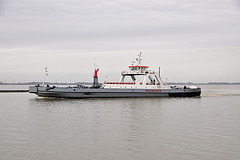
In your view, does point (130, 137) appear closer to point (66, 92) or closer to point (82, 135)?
point (82, 135)

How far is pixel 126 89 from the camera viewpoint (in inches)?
2281

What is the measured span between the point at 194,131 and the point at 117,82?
3724 cm

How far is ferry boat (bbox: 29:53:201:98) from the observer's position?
56000 mm

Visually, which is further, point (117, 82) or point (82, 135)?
point (117, 82)

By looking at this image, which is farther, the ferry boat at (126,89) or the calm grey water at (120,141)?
the ferry boat at (126,89)

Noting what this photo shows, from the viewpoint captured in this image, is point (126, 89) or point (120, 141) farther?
point (126, 89)

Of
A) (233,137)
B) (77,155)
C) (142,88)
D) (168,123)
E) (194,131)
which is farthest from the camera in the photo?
(142,88)

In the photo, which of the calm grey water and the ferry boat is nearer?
the calm grey water

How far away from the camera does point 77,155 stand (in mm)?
15945

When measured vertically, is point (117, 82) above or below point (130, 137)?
above

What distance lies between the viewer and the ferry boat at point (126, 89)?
2205 inches

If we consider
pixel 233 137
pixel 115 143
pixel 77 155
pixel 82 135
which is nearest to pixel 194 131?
pixel 233 137

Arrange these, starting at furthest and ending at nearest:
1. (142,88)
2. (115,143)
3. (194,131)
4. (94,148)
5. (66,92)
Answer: (142,88) → (66,92) → (194,131) → (115,143) → (94,148)

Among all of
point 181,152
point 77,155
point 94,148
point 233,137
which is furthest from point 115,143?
point 233,137
